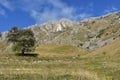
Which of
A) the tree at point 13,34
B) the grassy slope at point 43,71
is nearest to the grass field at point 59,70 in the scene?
the grassy slope at point 43,71

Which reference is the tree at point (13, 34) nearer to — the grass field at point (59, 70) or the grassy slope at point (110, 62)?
the grassy slope at point (110, 62)

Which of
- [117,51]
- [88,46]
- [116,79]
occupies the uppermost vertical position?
[88,46]

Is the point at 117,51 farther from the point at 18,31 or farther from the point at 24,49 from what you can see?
the point at 18,31

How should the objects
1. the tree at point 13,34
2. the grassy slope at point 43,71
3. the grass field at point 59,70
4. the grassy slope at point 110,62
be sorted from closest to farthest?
the grassy slope at point 43,71 < the grass field at point 59,70 < the grassy slope at point 110,62 < the tree at point 13,34

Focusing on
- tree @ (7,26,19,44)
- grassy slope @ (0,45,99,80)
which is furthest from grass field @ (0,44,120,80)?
tree @ (7,26,19,44)

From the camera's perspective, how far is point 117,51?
80188mm

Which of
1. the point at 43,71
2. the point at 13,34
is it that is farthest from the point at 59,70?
the point at 13,34

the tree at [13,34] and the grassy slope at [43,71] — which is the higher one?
the tree at [13,34]

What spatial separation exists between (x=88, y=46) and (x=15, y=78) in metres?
123

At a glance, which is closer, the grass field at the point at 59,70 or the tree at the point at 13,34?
the grass field at the point at 59,70

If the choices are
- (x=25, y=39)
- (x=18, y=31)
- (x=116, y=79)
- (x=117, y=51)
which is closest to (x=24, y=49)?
(x=25, y=39)

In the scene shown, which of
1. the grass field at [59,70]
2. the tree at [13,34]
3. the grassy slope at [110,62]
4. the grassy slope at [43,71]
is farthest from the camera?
the tree at [13,34]

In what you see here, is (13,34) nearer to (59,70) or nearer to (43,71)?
(59,70)

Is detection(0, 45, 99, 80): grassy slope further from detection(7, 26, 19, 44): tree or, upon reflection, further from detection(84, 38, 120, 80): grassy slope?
detection(7, 26, 19, 44): tree
